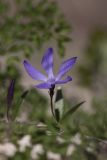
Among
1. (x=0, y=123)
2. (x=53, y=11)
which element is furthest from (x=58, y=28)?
(x=0, y=123)

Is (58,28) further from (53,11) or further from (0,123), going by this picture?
(0,123)

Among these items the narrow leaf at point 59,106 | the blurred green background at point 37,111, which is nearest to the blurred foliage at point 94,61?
the blurred green background at point 37,111

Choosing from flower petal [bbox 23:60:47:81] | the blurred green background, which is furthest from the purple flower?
the blurred green background

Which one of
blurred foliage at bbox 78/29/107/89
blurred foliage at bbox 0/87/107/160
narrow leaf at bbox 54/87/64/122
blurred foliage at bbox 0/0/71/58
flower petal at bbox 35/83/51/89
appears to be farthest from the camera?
blurred foliage at bbox 78/29/107/89

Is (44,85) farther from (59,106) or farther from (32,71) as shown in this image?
(59,106)

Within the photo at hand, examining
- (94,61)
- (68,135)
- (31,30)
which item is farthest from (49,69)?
(94,61)

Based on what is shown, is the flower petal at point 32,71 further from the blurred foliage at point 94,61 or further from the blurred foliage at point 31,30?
the blurred foliage at point 94,61

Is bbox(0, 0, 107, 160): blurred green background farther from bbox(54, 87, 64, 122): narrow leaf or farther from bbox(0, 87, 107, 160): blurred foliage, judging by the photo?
bbox(54, 87, 64, 122): narrow leaf
